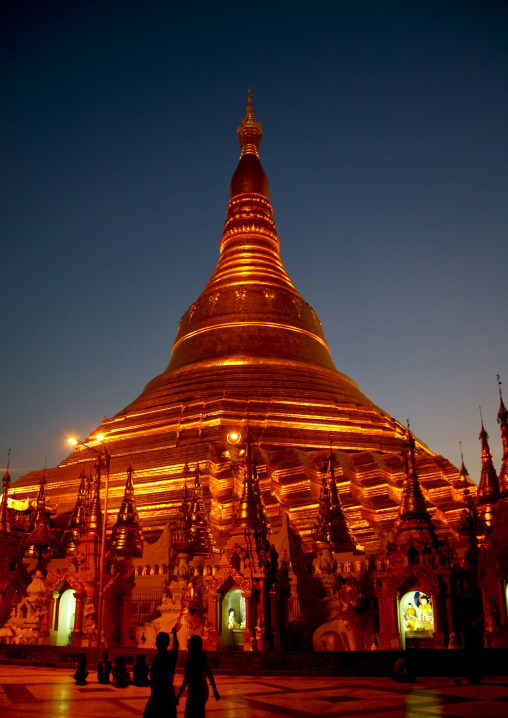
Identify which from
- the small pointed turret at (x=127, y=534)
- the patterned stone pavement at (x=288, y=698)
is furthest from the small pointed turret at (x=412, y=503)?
the small pointed turret at (x=127, y=534)

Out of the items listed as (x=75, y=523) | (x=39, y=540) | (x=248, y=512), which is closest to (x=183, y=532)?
(x=248, y=512)

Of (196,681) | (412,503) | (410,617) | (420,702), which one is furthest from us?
(412,503)

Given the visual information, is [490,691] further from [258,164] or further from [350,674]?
[258,164]

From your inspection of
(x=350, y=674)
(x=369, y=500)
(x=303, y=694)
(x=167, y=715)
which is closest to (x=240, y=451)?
(x=369, y=500)

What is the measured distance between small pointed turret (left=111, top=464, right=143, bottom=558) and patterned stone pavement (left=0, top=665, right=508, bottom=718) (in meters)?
12.3

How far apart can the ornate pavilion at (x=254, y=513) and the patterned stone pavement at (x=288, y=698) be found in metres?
1.63

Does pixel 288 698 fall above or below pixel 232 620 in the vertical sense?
below

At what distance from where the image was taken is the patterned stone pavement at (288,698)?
314 inches

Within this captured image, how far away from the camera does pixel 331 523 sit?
24.0 metres

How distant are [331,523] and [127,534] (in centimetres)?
739

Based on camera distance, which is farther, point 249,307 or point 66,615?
point 249,307

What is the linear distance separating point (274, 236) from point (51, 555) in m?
28.1

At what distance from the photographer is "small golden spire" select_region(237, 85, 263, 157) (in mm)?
53750

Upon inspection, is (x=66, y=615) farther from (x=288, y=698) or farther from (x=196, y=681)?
(x=196, y=681)
